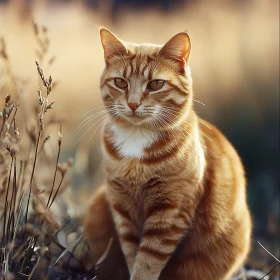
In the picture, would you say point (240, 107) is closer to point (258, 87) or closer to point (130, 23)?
point (258, 87)

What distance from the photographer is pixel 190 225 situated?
7.61ft

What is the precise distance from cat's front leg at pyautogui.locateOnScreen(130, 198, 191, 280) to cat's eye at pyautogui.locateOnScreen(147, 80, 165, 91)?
18.8 inches

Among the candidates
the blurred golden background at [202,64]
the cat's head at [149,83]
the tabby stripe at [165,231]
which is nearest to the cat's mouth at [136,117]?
the cat's head at [149,83]

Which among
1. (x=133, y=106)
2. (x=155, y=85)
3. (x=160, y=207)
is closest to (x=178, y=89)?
(x=155, y=85)

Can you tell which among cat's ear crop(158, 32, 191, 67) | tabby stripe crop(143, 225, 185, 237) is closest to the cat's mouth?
cat's ear crop(158, 32, 191, 67)

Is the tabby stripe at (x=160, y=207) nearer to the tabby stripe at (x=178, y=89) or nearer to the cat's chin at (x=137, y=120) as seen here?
the cat's chin at (x=137, y=120)

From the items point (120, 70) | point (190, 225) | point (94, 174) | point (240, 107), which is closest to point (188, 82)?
point (120, 70)

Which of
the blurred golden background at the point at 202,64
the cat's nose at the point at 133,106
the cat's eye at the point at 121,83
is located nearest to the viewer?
the cat's nose at the point at 133,106

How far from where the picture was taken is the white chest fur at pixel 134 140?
2.33 metres

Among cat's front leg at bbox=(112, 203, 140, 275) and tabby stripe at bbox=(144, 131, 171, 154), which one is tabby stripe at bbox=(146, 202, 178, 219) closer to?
cat's front leg at bbox=(112, 203, 140, 275)

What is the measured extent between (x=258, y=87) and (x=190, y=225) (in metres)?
2.62

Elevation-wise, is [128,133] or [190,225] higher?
[128,133]

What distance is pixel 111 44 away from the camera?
94.5 inches

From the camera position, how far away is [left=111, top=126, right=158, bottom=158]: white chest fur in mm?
2326
